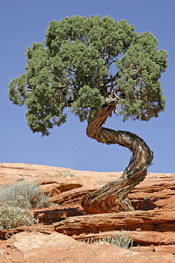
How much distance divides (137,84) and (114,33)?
2.08 m

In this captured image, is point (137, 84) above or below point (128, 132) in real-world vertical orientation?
above

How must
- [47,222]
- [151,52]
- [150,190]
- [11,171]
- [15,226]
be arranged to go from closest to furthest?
1. [15,226]
2. [47,222]
3. [151,52]
4. [150,190]
5. [11,171]

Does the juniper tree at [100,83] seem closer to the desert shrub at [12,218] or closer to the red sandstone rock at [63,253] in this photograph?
the desert shrub at [12,218]

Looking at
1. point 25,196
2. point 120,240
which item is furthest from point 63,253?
point 25,196

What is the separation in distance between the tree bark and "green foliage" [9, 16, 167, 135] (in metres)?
0.79

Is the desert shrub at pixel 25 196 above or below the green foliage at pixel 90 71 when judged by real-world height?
below

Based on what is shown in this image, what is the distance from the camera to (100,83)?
43.7ft

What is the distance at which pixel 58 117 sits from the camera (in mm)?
14211

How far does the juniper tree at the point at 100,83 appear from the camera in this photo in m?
13.0

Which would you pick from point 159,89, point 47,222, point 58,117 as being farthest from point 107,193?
point 159,89

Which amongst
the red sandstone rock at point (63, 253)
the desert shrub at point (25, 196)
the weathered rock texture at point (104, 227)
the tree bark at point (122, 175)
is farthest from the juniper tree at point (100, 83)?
the red sandstone rock at point (63, 253)

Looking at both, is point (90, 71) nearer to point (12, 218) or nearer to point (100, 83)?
point (100, 83)

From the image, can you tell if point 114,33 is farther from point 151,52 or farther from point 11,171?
point 11,171

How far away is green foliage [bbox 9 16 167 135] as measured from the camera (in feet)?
42.6
